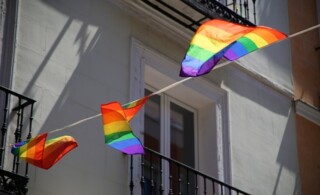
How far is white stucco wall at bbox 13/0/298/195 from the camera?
34.4ft

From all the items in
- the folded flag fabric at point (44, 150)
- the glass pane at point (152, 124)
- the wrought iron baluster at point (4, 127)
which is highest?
the glass pane at point (152, 124)

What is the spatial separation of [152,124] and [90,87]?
5.32 ft

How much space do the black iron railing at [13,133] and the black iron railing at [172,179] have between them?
1.67 meters

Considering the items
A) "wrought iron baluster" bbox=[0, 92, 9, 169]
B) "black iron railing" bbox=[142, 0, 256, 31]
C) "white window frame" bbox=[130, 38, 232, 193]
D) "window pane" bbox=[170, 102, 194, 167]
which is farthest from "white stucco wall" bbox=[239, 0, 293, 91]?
"wrought iron baluster" bbox=[0, 92, 9, 169]

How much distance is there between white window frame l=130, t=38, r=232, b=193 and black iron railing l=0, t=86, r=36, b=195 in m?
1.94

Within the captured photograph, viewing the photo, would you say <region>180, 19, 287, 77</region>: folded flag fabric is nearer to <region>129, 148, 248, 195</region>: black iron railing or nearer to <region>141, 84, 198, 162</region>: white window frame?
<region>129, 148, 248, 195</region>: black iron railing

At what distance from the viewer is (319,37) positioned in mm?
16422

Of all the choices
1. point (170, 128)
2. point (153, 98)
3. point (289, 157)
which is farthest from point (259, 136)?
point (153, 98)

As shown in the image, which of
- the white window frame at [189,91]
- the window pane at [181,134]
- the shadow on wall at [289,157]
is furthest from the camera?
the shadow on wall at [289,157]

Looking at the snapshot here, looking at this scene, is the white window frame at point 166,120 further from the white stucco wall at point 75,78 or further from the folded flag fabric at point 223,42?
the folded flag fabric at point 223,42

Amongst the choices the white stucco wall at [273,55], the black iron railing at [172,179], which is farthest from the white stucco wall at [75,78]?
the white stucco wall at [273,55]

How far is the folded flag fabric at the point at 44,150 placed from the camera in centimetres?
922

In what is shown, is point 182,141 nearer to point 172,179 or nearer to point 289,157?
point 172,179

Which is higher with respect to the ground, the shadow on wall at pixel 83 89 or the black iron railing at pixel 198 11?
the black iron railing at pixel 198 11
